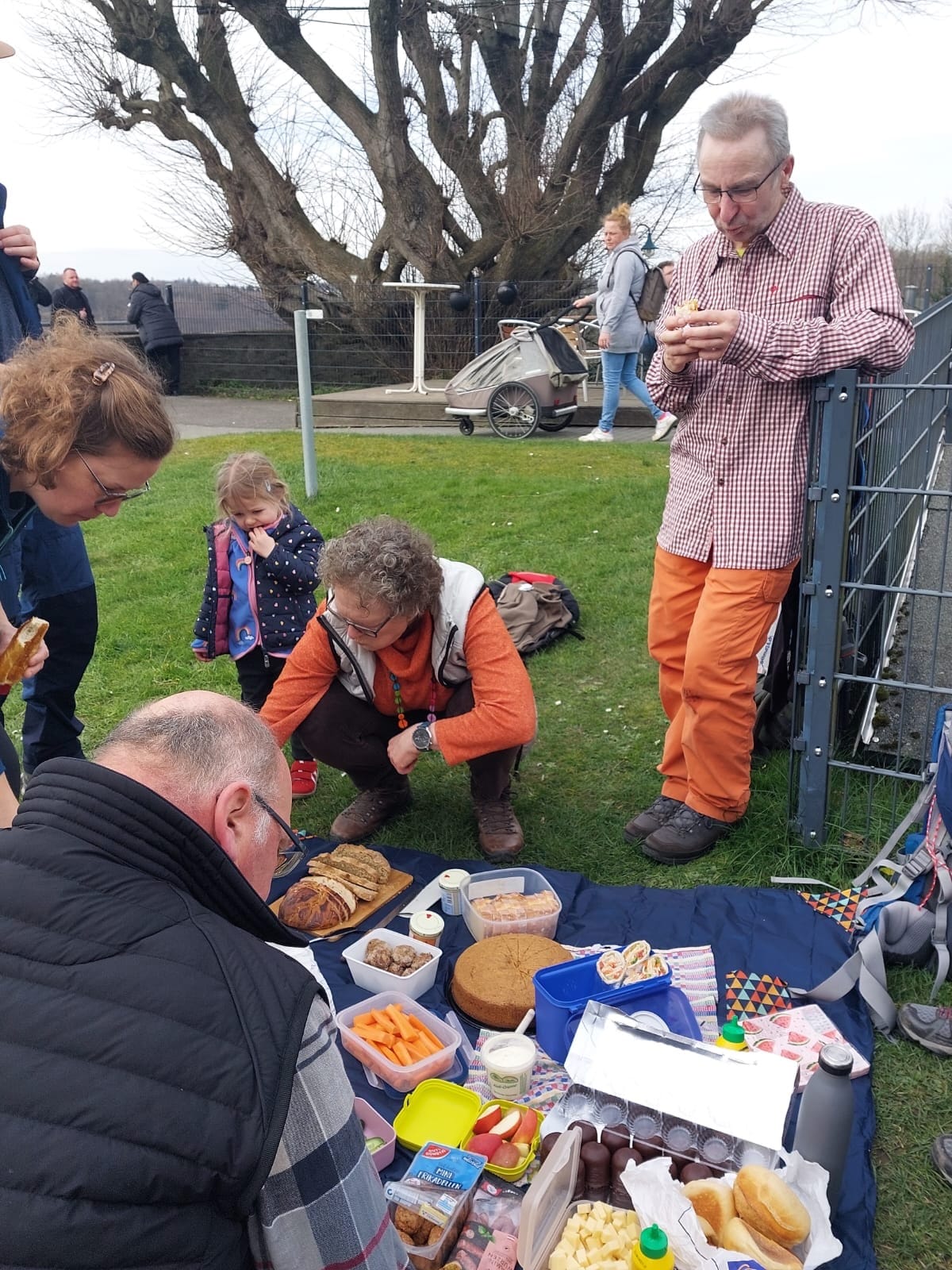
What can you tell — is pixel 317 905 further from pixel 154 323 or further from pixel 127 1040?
pixel 154 323

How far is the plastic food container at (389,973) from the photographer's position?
2631mm

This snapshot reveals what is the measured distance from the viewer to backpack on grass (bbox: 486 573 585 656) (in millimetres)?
4996

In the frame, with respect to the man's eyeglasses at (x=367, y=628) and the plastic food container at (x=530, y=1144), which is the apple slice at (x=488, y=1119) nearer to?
the plastic food container at (x=530, y=1144)

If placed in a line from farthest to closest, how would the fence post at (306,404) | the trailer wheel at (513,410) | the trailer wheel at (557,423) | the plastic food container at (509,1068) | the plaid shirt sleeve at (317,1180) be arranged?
the trailer wheel at (557,423) → the trailer wheel at (513,410) → the fence post at (306,404) → the plastic food container at (509,1068) → the plaid shirt sleeve at (317,1180)

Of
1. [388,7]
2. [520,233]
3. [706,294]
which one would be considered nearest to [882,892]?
[706,294]

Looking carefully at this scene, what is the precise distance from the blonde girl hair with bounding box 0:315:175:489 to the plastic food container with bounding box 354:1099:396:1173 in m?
1.63

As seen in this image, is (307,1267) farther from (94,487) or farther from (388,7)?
(388,7)

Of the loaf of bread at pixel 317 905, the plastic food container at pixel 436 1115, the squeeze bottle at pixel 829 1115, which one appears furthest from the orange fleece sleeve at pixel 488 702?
the squeeze bottle at pixel 829 1115

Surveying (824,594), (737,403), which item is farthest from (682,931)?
(737,403)

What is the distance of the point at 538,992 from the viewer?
93.4 inches

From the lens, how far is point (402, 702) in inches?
133

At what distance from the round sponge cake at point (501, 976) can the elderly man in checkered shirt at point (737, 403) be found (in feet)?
2.60

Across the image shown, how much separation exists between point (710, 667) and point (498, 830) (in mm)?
953

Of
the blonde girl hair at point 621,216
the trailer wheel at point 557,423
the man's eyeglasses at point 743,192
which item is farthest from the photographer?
the trailer wheel at point 557,423
